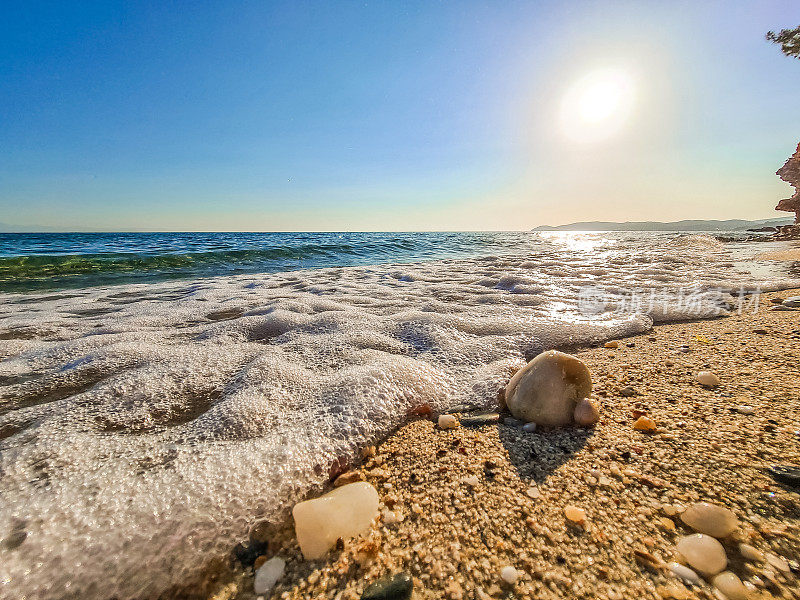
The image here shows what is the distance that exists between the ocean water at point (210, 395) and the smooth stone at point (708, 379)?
1047mm

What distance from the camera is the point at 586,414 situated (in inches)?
61.5

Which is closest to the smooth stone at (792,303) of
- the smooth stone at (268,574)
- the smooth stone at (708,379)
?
the smooth stone at (708,379)

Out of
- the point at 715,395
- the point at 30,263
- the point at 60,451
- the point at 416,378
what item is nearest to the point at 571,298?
the point at 715,395

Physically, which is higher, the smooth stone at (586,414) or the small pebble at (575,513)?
the smooth stone at (586,414)

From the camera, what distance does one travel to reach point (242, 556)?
3.64 feet

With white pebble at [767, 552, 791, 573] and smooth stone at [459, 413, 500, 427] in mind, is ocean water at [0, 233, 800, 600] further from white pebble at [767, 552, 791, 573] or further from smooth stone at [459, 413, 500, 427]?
white pebble at [767, 552, 791, 573]

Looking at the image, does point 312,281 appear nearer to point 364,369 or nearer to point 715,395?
point 364,369

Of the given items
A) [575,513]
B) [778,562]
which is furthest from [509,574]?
[778,562]

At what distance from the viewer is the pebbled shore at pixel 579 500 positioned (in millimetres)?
903

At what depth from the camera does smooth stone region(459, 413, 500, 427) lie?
68.7 inches

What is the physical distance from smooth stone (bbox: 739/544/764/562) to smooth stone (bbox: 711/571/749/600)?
0.31 feet

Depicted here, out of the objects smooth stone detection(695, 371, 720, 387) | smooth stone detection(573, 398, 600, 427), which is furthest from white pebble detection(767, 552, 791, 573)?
smooth stone detection(695, 371, 720, 387)

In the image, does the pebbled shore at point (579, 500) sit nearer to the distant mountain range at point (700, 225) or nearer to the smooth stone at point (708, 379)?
the smooth stone at point (708, 379)

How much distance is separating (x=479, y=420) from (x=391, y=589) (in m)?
0.99
